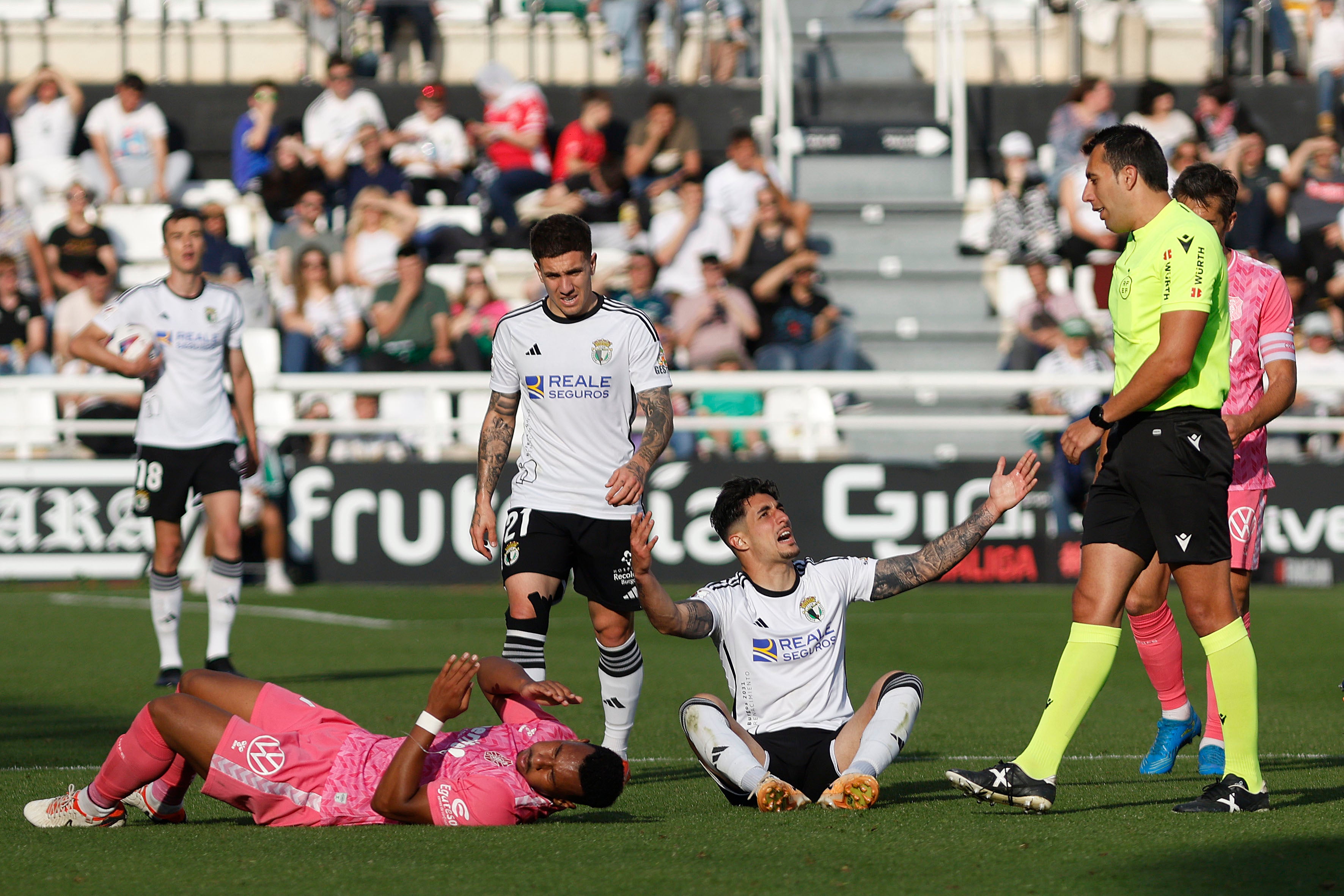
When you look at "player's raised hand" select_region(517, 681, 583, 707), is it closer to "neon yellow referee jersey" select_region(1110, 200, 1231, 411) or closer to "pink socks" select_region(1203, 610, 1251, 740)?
"neon yellow referee jersey" select_region(1110, 200, 1231, 411)

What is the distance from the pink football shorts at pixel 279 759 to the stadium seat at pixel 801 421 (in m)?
9.94

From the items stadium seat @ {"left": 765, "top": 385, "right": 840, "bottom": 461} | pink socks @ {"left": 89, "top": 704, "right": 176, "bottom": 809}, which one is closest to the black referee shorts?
pink socks @ {"left": 89, "top": 704, "right": 176, "bottom": 809}

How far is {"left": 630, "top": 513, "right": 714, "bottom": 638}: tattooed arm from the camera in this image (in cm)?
555

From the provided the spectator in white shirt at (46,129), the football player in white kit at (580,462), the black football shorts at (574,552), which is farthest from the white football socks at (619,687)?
the spectator in white shirt at (46,129)

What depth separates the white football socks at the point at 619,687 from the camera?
6.87m

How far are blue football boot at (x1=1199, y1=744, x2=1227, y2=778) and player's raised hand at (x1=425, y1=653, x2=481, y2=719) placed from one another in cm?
305

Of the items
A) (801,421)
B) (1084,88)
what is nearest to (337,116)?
(801,421)

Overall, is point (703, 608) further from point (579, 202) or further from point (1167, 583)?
point (579, 202)

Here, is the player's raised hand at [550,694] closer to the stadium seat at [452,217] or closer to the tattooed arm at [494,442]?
the tattooed arm at [494,442]

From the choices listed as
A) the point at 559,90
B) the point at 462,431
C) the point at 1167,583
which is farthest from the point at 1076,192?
the point at 1167,583

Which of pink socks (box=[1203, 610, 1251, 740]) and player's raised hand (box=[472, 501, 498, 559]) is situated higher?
player's raised hand (box=[472, 501, 498, 559])

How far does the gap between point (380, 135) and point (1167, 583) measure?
1361 cm

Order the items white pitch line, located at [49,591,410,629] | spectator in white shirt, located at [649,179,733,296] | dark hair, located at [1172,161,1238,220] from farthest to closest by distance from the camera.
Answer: spectator in white shirt, located at [649,179,733,296] < white pitch line, located at [49,591,410,629] < dark hair, located at [1172,161,1238,220]

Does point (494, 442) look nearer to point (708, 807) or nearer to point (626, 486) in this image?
point (626, 486)
